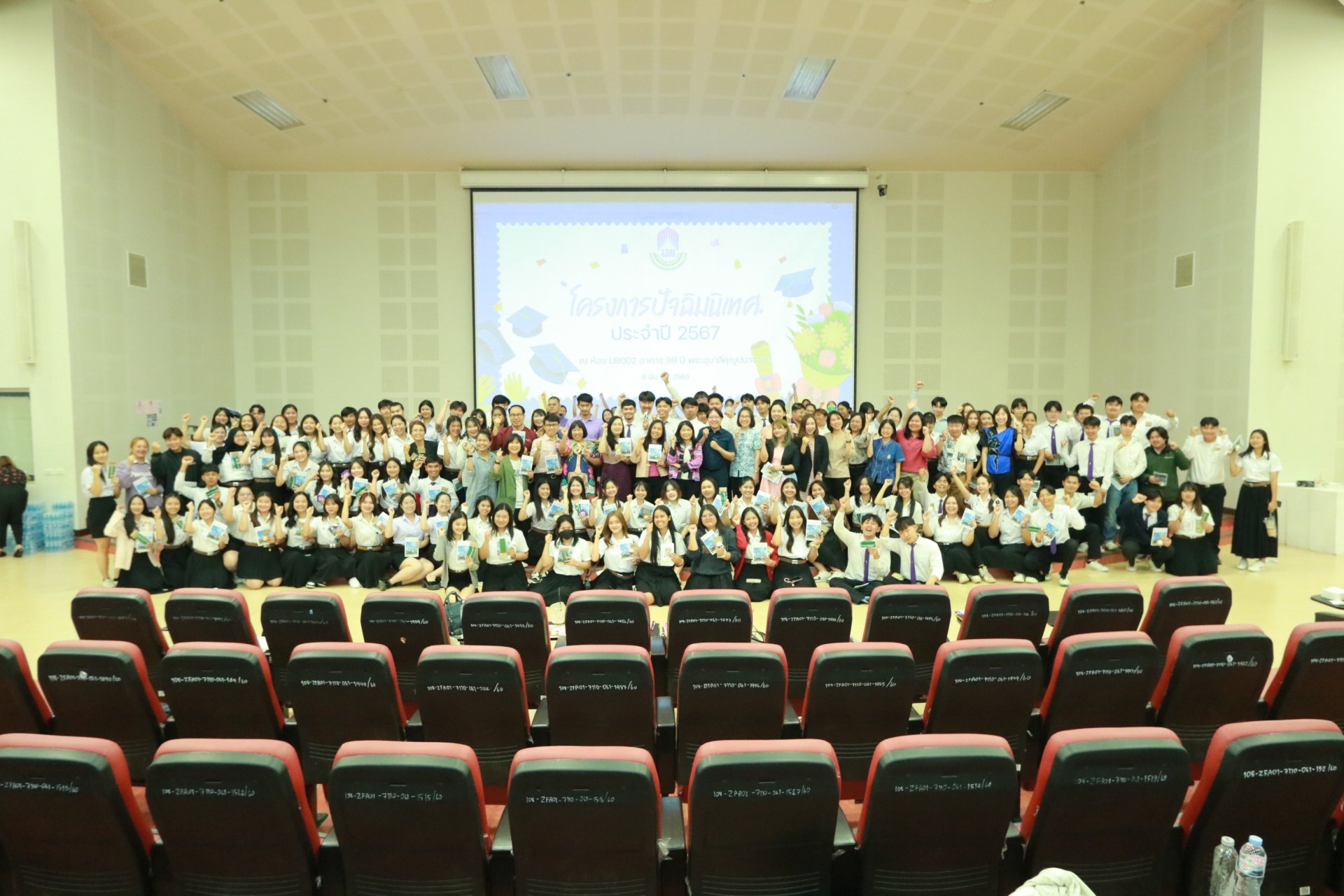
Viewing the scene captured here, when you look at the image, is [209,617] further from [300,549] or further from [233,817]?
[300,549]

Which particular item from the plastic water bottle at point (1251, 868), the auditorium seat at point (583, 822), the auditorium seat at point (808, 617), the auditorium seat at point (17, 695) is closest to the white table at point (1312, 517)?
the auditorium seat at point (808, 617)

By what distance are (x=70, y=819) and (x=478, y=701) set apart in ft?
4.28

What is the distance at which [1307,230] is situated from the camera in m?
9.92

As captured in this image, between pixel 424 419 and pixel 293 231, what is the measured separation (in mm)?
6037

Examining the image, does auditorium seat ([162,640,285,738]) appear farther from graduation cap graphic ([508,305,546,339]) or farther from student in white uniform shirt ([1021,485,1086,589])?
graduation cap graphic ([508,305,546,339])

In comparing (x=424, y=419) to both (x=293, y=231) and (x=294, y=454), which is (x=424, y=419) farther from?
(x=293, y=231)

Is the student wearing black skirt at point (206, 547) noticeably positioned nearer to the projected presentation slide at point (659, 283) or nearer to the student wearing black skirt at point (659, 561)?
the student wearing black skirt at point (659, 561)

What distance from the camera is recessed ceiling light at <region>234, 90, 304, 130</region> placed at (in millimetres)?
11539

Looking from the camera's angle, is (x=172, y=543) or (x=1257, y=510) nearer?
(x=172, y=543)

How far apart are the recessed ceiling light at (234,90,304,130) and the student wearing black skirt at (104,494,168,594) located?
20.9 ft

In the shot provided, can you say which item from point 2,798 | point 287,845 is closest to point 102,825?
point 2,798

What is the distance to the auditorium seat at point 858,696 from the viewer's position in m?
3.28

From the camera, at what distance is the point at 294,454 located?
8.91 m

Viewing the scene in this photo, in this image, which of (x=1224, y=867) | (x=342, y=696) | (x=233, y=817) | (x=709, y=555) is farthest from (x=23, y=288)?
(x=1224, y=867)
